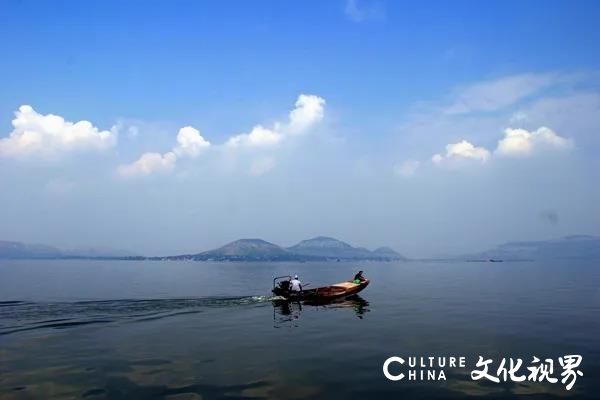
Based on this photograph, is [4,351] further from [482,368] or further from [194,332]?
[482,368]

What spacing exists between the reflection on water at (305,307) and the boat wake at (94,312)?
8.37ft

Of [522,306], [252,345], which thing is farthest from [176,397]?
[522,306]

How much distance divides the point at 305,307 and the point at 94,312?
21.0m

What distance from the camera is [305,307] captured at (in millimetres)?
47906

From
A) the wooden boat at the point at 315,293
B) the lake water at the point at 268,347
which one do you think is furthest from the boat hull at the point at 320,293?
the lake water at the point at 268,347

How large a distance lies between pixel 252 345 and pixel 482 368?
13546mm

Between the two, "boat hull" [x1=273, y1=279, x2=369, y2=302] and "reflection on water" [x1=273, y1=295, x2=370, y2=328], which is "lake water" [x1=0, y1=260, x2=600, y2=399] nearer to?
"reflection on water" [x1=273, y1=295, x2=370, y2=328]

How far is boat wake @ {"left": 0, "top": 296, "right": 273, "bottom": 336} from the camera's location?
3506cm

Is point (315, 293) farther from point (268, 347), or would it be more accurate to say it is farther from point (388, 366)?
point (388, 366)

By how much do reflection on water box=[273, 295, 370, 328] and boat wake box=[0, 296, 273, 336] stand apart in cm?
255

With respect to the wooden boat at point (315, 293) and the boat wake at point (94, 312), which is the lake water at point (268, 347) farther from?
the wooden boat at point (315, 293)

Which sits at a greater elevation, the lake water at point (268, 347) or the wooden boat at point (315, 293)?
the wooden boat at point (315, 293)

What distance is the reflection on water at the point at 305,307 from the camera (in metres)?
40.6

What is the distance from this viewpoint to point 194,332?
106 ft
